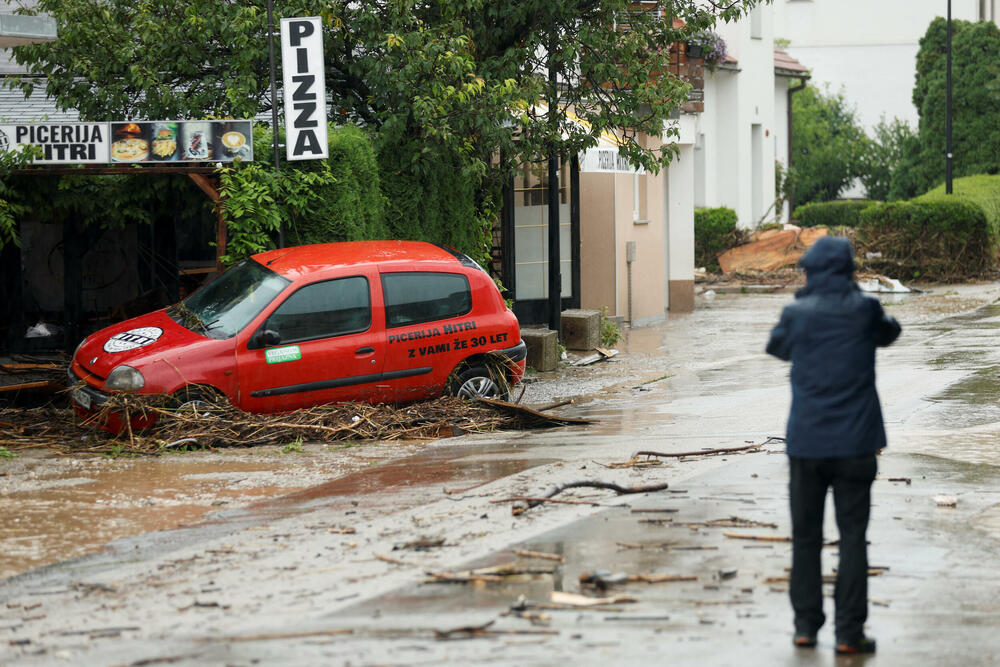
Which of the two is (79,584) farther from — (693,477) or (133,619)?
(693,477)

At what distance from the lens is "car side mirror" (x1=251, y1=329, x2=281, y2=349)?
10633mm

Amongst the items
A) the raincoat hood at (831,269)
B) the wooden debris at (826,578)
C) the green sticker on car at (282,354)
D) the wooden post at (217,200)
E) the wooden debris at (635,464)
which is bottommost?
the wooden debris at (826,578)

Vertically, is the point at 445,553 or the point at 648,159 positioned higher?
the point at 648,159

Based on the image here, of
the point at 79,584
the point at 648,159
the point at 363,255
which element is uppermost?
the point at 648,159

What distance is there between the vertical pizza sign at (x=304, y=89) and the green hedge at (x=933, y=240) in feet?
A: 65.3

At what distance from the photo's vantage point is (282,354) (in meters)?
10.8

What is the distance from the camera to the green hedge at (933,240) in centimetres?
2986

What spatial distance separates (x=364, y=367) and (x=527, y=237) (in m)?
8.96

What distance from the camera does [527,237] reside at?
19.8 meters

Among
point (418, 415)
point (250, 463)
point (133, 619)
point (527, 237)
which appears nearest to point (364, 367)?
point (418, 415)

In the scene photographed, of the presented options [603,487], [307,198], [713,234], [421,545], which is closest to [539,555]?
[421,545]

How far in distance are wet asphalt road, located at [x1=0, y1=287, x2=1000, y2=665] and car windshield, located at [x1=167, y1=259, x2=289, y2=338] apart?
1.98 m

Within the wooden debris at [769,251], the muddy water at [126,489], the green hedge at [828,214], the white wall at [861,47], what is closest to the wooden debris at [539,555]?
the muddy water at [126,489]

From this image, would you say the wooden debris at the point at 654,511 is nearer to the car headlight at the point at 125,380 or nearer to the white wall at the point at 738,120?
the car headlight at the point at 125,380
